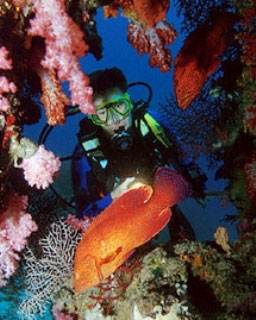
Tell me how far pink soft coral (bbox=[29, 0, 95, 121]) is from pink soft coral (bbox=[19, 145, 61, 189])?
441mm

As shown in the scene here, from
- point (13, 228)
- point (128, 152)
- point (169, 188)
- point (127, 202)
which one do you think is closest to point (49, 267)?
point (13, 228)

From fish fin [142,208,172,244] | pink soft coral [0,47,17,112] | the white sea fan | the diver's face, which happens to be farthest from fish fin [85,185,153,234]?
the diver's face

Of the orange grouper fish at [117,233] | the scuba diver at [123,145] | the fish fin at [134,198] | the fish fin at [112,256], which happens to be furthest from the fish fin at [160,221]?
the scuba diver at [123,145]

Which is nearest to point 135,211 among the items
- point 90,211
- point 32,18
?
point 32,18

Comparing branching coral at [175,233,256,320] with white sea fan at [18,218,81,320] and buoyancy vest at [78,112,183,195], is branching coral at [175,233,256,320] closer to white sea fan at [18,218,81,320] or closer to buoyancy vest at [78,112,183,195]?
white sea fan at [18,218,81,320]

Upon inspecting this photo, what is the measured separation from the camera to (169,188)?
297cm

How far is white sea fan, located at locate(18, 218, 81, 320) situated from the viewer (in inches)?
140

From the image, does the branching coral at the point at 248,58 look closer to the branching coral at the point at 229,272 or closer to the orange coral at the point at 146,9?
the orange coral at the point at 146,9

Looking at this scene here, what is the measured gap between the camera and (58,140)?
7731 cm

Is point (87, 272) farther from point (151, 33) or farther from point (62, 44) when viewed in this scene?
point (151, 33)

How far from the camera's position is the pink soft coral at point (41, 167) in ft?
7.63

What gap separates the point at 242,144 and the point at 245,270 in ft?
5.98

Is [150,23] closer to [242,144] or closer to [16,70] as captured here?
[16,70]

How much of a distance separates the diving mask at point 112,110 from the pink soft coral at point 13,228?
2.18m
